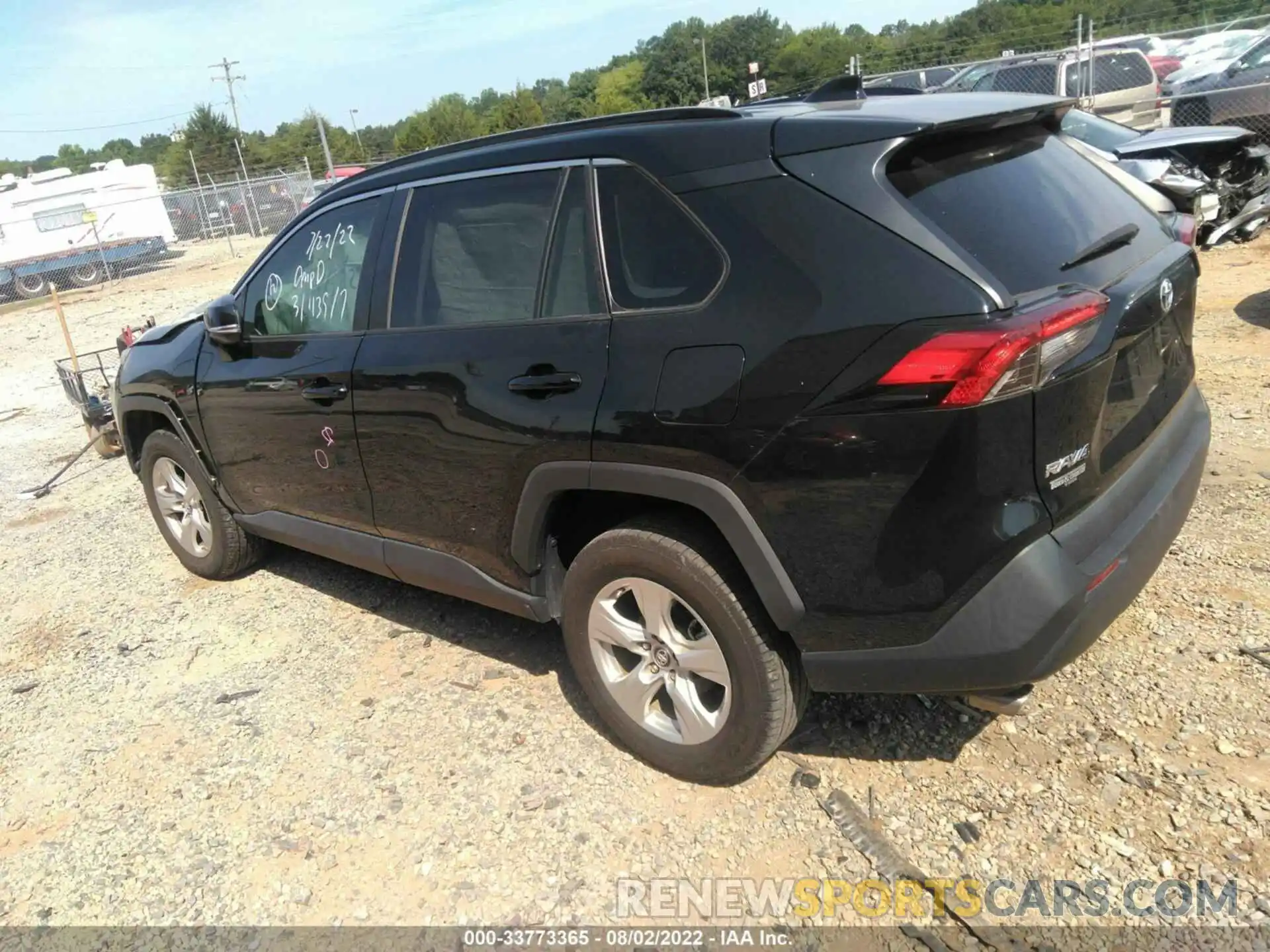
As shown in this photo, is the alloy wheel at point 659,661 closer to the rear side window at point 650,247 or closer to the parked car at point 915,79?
the rear side window at point 650,247

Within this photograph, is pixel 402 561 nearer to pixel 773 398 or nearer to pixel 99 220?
pixel 773 398

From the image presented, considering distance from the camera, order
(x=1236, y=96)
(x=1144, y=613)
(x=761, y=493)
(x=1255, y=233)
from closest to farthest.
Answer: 1. (x=761, y=493)
2. (x=1144, y=613)
3. (x=1255, y=233)
4. (x=1236, y=96)

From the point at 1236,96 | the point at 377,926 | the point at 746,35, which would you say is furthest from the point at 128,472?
the point at 746,35

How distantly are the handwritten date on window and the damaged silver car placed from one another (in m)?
7.21

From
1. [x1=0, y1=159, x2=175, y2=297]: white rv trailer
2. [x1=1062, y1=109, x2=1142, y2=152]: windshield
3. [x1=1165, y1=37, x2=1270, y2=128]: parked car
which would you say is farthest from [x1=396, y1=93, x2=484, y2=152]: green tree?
[x1=1062, y1=109, x2=1142, y2=152]: windshield

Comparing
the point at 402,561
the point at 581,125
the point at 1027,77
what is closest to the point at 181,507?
the point at 402,561

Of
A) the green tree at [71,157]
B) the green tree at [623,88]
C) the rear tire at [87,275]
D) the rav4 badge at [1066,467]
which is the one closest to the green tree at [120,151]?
the green tree at [71,157]

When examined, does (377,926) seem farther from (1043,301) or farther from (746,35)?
(746,35)

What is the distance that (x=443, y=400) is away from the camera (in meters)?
3.12

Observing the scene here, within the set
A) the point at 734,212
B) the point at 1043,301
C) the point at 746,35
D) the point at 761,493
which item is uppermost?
the point at 746,35

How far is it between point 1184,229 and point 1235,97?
11188 mm

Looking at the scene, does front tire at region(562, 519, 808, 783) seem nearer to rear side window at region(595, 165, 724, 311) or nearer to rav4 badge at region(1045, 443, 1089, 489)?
rear side window at region(595, 165, 724, 311)

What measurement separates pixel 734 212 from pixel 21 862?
3.04 m

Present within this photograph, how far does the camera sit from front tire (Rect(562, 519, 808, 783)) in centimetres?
257
